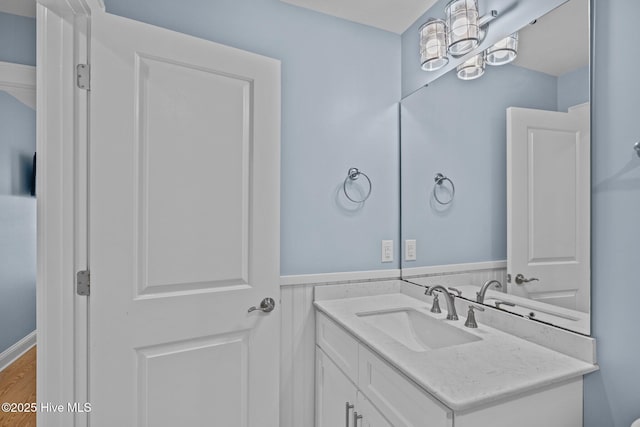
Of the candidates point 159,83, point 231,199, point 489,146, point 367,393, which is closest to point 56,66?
point 159,83

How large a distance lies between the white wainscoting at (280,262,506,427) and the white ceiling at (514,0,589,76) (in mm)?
942

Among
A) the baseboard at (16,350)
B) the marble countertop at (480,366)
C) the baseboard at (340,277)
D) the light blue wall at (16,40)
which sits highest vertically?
the light blue wall at (16,40)

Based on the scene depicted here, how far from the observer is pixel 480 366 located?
0.99 metres

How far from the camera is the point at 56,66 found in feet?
3.78

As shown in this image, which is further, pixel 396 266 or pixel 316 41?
pixel 396 266

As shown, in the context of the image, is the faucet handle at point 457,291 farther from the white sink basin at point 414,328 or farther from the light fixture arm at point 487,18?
the light fixture arm at point 487,18

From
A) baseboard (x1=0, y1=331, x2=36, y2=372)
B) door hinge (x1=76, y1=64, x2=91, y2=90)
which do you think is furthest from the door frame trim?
baseboard (x1=0, y1=331, x2=36, y2=372)

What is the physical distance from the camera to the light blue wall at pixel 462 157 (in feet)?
4.43

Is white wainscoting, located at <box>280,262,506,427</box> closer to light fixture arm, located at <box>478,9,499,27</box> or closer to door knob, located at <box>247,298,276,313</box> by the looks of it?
door knob, located at <box>247,298,276,313</box>

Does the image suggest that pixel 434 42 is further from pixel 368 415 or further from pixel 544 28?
pixel 368 415

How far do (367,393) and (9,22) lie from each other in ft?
9.59

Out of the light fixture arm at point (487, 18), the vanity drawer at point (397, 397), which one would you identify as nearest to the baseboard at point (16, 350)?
the vanity drawer at point (397, 397)

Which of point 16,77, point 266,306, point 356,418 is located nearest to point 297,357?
point 266,306

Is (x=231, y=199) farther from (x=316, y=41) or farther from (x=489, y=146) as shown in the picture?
(x=489, y=146)
